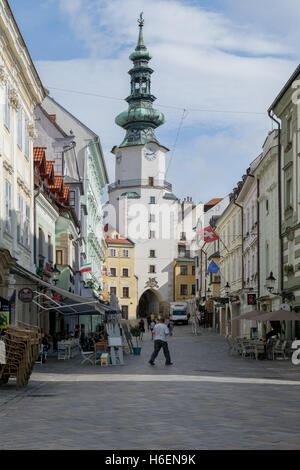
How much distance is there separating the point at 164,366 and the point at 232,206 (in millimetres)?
28386

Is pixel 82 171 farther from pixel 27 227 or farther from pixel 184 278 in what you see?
pixel 184 278

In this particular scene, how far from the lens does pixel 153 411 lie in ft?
37.5

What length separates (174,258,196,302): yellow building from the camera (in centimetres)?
10819

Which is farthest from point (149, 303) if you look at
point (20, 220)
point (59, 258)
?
point (20, 220)

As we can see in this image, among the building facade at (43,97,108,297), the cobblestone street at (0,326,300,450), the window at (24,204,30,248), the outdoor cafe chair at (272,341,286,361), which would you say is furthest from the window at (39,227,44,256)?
Answer: the cobblestone street at (0,326,300,450)

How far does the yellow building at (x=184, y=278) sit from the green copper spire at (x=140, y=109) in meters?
17.5

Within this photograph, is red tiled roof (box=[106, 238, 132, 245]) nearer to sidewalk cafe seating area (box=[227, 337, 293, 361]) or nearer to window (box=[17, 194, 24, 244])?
sidewalk cafe seating area (box=[227, 337, 293, 361])

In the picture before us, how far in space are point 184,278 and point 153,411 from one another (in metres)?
97.5

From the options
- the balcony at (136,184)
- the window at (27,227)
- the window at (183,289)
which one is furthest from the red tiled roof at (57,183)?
the window at (183,289)

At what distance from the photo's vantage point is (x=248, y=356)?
100ft

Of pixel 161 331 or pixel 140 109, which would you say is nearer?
pixel 161 331

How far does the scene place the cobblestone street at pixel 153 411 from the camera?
8.51 meters
